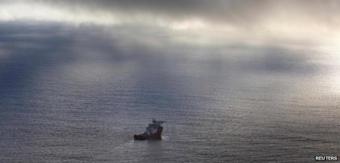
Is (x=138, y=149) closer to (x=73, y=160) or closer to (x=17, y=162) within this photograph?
(x=73, y=160)

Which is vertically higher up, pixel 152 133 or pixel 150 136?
pixel 152 133

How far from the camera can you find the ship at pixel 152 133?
18525 centimetres

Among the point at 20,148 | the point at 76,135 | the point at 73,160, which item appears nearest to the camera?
the point at 73,160

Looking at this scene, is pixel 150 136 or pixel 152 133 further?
pixel 152 133

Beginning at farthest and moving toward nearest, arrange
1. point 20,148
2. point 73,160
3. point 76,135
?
1. point 76,135
2. point 20,148
3. point 73,160

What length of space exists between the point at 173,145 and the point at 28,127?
44659 mm

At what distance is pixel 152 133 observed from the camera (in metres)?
187

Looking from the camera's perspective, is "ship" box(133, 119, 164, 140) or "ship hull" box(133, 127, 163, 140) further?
"ship" box(133, 119, 164, 140)

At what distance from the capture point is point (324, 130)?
19350 centimetres

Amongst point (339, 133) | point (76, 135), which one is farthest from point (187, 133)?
point (339, 133)

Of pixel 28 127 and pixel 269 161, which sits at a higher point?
pixel 28 127

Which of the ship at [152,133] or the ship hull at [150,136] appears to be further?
the ship at [152,133]

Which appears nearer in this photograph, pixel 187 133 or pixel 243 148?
pixel 243 148

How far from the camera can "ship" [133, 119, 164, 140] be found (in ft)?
608
